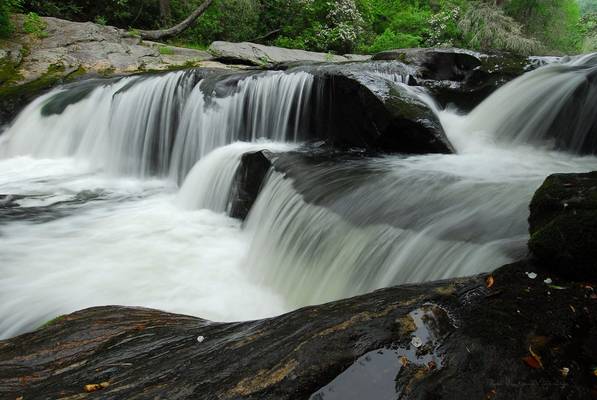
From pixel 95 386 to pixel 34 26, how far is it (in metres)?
15.0

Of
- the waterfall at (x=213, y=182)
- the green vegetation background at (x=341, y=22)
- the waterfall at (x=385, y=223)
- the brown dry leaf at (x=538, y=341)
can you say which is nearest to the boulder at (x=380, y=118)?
the waterfall at (x=385, y=223)

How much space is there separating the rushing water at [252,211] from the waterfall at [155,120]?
0.03 m

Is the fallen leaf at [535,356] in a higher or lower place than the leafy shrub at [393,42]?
lower

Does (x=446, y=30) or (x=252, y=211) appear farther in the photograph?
(x=446, y=30)

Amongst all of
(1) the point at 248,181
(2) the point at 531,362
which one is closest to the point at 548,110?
(1) the point at 248,181

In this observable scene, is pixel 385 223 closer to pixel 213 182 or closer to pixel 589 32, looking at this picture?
pixel 213 182

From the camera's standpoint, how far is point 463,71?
9.22 metres

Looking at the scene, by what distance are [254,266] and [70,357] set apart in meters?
2.42

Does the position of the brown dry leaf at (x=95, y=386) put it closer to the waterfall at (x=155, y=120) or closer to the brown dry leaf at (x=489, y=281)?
the brown dry leaf at (x=489, y=281)

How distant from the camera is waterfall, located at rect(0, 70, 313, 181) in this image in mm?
8203

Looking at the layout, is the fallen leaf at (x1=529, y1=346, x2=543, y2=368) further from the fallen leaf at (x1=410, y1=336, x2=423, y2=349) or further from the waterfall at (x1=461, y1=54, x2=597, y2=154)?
the waterfall at (x1=461, y1=54, x2=597, y2=154)

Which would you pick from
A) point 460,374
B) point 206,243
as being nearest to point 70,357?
point 460,374

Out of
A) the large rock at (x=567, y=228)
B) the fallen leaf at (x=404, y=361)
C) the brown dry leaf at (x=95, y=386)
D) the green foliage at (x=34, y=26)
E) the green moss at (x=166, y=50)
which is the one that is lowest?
the brown dry leaf at (x=95, y=386)

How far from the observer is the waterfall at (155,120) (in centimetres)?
820
